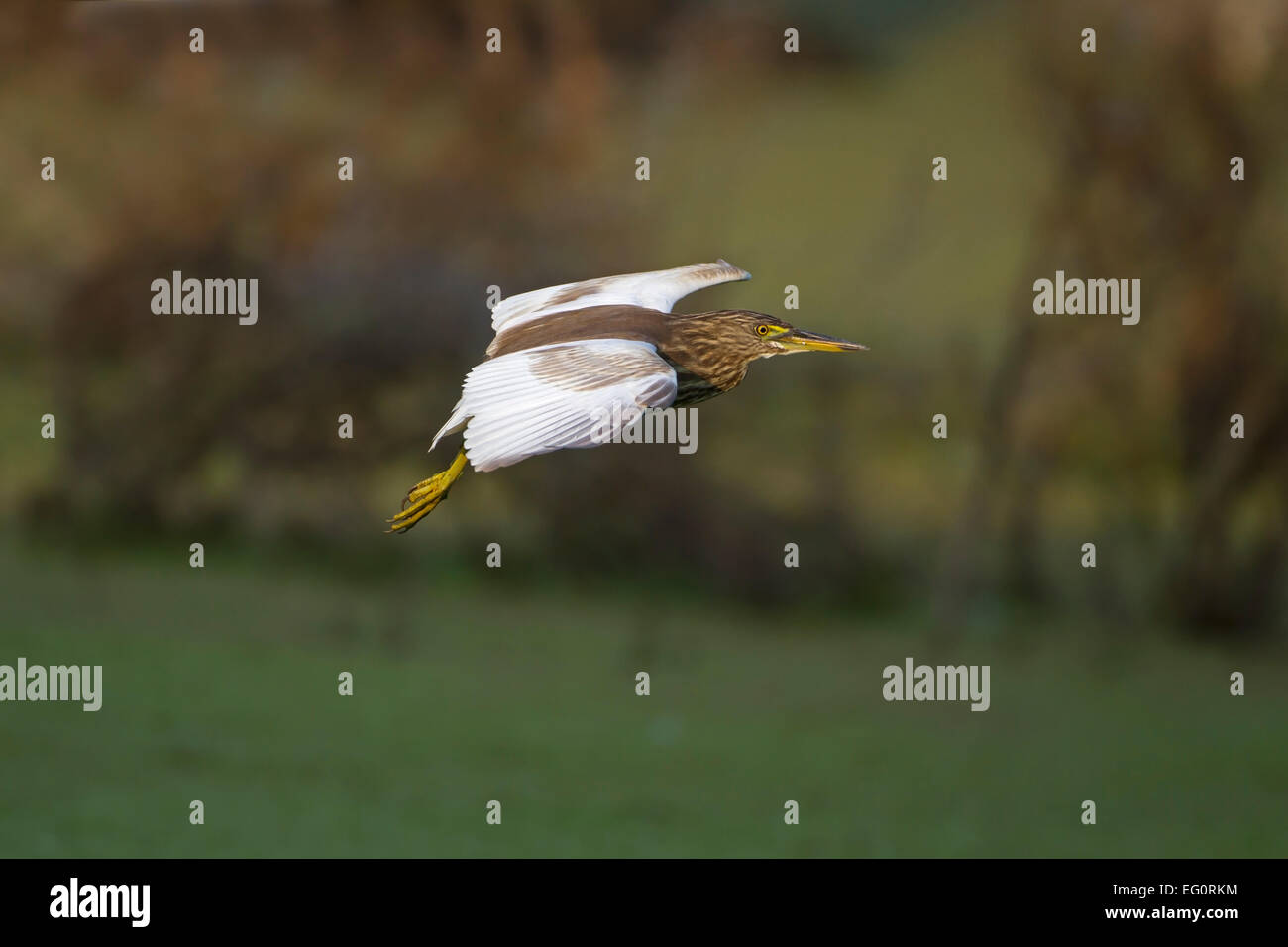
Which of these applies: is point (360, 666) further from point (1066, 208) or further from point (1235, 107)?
point (1235, 107)

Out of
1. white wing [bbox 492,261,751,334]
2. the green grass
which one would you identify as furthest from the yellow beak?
the green grass

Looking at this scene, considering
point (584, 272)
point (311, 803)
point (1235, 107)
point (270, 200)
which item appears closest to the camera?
point (1235, 107)

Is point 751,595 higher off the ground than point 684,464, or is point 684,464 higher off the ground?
point 684,464

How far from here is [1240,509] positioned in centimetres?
1397

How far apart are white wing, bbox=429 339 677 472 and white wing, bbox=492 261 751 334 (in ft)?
2.23

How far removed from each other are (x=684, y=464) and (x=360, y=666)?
4416 millimetres

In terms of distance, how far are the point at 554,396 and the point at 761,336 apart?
0.52 m

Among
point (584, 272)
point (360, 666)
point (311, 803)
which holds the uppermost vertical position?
point (584, 272)

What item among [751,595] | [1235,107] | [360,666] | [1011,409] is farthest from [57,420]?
[1235,107]

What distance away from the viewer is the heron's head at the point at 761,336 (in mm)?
2938

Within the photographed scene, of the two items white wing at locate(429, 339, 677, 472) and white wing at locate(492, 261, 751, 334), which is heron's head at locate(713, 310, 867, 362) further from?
white wing at locate(492, 261, 751, 334)

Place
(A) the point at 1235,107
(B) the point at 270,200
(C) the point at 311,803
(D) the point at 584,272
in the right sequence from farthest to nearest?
(B) the point at 270,200 → (C) the point at 311,803 → (D) the point at 584,272 → (A) the point at 1235,107
